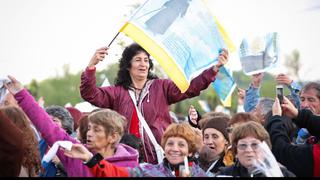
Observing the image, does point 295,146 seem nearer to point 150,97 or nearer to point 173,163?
point 173,163

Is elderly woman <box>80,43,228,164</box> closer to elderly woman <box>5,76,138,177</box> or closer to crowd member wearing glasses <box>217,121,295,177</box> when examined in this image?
elderly woman <box>5,76,138,177</box>

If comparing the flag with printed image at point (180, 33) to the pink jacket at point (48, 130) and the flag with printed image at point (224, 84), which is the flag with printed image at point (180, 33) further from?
the flag with printed image at point (224, 84)

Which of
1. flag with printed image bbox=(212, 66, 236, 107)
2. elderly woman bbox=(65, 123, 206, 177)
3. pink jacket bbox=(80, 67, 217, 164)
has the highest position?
flag with printed image bbox=(212, 66, 236, 107)

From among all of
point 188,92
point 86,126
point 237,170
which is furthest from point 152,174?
point 188,92

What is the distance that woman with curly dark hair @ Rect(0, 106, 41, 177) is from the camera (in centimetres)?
659

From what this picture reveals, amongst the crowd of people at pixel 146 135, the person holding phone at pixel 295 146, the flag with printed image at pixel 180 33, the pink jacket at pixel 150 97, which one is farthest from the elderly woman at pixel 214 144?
the person holding phone at pixel 295 146

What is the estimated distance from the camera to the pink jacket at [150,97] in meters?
8.37

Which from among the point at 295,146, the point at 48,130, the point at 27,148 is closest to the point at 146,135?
the point at 48,130

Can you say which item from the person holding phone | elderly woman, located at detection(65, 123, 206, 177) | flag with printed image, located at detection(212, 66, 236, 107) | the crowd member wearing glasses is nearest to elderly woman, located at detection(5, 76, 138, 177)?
elderly woman, located at detection(65, 123, 206, 177)

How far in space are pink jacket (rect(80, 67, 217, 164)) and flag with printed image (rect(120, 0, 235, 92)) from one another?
0.25 m

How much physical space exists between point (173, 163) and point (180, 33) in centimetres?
166

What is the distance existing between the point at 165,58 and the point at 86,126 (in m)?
1.01

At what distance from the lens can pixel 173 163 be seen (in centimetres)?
700

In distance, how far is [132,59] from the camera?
8773 millimetres
